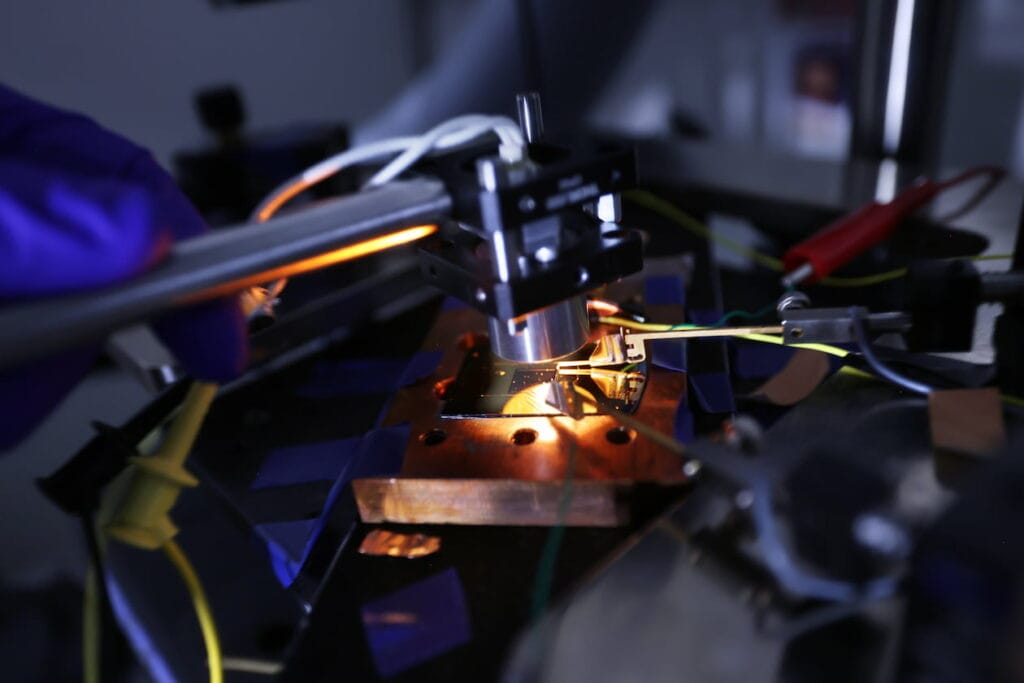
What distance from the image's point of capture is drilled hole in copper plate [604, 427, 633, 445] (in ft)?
1.82

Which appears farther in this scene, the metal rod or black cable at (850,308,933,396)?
black cable at (850,308,933,396)

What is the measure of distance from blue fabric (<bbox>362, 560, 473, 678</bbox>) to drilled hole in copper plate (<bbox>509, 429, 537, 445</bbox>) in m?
0.11

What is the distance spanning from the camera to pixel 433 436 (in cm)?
60

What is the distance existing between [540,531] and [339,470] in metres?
0.22

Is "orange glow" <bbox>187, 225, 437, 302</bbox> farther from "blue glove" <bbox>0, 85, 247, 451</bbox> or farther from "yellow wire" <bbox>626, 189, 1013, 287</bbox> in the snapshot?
"yellow wire" <bbox>626, 189, 1013, 287</bbox>

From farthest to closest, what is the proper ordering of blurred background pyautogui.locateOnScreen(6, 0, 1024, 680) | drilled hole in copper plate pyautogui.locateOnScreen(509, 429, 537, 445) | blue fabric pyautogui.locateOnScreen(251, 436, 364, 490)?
blurred background pyautogui.locateOnScreen(6, 0, 1024, 680) < blue fabric pyautogui.locateOnScreen(251, 436, 364, 490) < drilled hole in copper plate pyautogui.locateOnScreen(509, 429, 537, 445)

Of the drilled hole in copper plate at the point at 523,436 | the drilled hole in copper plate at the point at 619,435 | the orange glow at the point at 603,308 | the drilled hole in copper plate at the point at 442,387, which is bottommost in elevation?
the drilled hole in copper plate at the point at 523,436

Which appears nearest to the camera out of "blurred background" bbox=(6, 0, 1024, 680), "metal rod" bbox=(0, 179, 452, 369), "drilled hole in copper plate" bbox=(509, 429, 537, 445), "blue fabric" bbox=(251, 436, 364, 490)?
"metal rod" bbox=(0, 179, 452, 369)

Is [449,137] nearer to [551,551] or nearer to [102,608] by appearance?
[551,551]

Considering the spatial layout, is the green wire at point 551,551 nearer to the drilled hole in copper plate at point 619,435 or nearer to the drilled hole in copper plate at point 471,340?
the drilled hole in copper plate at point 619,435

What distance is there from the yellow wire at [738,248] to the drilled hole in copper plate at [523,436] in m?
0.31

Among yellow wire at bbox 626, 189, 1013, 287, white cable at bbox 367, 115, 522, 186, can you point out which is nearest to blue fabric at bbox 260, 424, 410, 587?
white cable at bbox 367, 115, 522, 186

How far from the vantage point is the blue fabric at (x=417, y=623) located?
470 mm

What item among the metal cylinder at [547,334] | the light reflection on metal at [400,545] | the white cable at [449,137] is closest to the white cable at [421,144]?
the white cable at [449,137]
